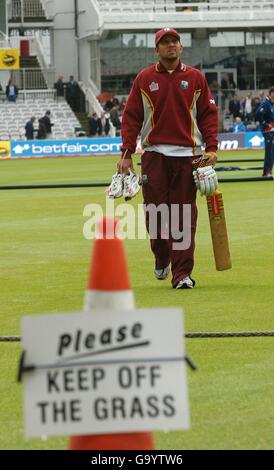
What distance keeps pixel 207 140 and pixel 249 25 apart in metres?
54.3

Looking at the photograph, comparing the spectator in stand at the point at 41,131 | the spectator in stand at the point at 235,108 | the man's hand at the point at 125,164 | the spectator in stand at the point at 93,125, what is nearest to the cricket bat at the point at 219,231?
the man's hand at the point at 125,164

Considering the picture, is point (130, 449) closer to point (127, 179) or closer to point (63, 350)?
point (63, 350)

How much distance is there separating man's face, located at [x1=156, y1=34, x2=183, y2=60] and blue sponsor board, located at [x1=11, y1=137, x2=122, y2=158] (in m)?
37.9

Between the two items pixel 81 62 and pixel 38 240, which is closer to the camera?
pixel 38 240

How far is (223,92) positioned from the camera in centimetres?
6456

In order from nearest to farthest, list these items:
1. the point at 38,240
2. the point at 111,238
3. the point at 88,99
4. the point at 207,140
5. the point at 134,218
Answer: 1. the point at 111,238
2. the point at 207,140
3. the point at 38,240
4. the point at 134,218
5. the point at 88,99

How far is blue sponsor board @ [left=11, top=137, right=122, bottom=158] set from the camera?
1923 inches

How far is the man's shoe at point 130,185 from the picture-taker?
11.3 m

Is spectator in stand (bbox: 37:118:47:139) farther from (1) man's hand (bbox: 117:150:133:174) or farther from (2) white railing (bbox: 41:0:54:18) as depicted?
(1) man's hand (bbox: 117:150:133:174)

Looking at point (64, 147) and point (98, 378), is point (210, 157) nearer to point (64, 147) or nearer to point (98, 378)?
point (98, 378)

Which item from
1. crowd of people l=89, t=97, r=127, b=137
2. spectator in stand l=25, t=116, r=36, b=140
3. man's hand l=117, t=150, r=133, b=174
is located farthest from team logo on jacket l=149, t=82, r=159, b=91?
crowd of people l=89, t=97, r=127, b=137

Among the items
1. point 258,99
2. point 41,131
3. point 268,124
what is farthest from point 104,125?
point 268,124

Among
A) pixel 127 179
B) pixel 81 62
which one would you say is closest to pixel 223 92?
pixel 81 62

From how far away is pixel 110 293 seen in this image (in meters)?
4.44
